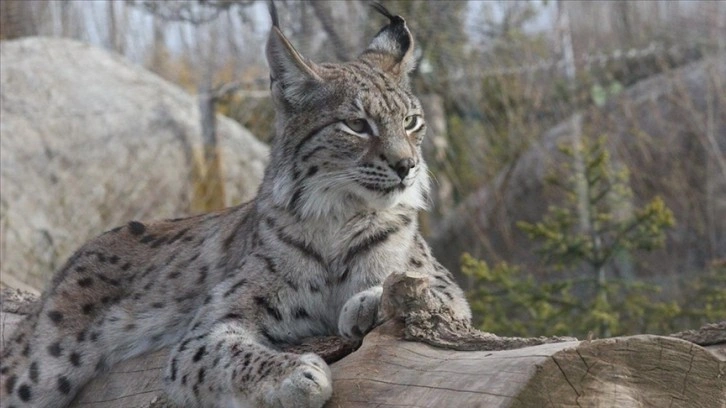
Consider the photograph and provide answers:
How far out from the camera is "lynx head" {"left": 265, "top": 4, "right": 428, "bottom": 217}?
5.41 m

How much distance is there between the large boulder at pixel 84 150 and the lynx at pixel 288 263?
460 cm

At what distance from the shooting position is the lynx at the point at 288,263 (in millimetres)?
5234

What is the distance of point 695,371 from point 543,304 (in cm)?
594

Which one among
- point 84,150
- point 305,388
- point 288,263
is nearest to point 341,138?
point 288,263

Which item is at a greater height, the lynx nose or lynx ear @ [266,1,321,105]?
lynx ear @ [266,1,321,105]

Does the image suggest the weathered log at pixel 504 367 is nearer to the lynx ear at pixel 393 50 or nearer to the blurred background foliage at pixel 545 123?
the lynx ear at pixel 393 50

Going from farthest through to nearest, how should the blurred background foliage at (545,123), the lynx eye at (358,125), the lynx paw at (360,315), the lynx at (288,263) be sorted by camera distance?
the blurred background foliage at (545,123)
the lynx eye at (358,125)
the lynx at (288,263)
the lynx paw at (360,315)

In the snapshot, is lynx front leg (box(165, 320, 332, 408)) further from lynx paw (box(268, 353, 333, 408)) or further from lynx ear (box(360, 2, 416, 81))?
lynx ear (box(360, 2, 416, 81))

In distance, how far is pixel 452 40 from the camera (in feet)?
44.4

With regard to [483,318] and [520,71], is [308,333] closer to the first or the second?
[483,318]

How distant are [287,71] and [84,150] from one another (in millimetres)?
6388

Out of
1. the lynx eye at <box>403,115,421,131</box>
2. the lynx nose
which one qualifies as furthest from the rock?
the lynx nose

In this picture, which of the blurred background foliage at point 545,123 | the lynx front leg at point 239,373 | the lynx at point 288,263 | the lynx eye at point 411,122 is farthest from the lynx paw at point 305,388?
the blurred background foliage at point 545,123

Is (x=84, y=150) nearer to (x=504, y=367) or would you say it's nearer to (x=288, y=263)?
(x=288, y=263)
